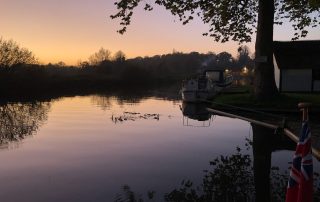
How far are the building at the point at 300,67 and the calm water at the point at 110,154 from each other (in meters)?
14.9

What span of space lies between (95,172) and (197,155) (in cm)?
426

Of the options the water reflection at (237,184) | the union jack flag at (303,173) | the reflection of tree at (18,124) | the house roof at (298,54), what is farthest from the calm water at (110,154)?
the house roof at (298,54)

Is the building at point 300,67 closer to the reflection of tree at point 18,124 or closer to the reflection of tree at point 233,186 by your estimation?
the reflection of tree at point 18,124

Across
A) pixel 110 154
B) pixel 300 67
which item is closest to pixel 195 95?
pixel 300 67

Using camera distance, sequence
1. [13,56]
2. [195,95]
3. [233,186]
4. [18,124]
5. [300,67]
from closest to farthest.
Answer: [233,186], [18,124], [300,67], [195,95], [13,56]

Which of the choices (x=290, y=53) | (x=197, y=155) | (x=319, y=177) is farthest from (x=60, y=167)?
(x=290, y=53)

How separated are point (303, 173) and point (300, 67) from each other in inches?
1359

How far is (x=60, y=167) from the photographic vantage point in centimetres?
1370

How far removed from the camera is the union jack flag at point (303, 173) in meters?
6.48

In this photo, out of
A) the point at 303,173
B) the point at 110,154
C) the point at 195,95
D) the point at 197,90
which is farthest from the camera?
the point at 197,90

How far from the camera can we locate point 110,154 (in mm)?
15859

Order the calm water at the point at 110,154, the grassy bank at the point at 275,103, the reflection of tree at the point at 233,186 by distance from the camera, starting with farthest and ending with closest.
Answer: the grassy bank at the point at 275,103
the calm water at the point at 110,154
the reflection of tree at the point at 233,186

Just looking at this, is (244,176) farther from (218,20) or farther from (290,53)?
(290,53)

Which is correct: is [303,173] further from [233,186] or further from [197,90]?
[197,90]
